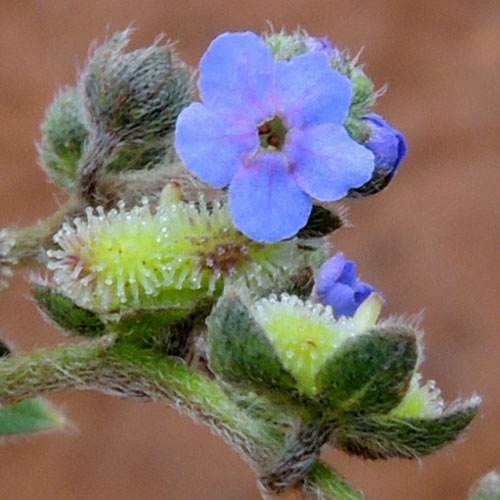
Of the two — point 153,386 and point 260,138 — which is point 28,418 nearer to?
point 153,386

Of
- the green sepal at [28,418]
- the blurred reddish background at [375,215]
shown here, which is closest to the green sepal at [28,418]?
the green sepal at [28,418]

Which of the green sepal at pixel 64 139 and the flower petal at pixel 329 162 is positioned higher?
the green sepal at pixel 64 139

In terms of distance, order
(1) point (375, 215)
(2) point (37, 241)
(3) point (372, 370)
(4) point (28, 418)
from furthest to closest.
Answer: (1) point (375, 215)
(4) point (28, 418)
(2) point (37, 241)
(3) point (372, 370)

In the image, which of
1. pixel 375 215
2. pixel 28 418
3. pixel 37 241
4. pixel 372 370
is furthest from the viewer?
pixel 375 215

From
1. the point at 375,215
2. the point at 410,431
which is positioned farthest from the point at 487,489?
the point at 375,215

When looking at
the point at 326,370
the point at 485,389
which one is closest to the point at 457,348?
the point at 485,389

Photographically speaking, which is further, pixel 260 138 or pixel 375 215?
pixel 375 215

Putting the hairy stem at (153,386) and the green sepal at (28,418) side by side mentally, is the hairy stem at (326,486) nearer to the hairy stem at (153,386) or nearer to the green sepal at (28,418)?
the hairy stem at (153,386)

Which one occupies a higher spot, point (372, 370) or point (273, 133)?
point (273, 133)

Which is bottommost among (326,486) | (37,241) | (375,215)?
(326,486)
